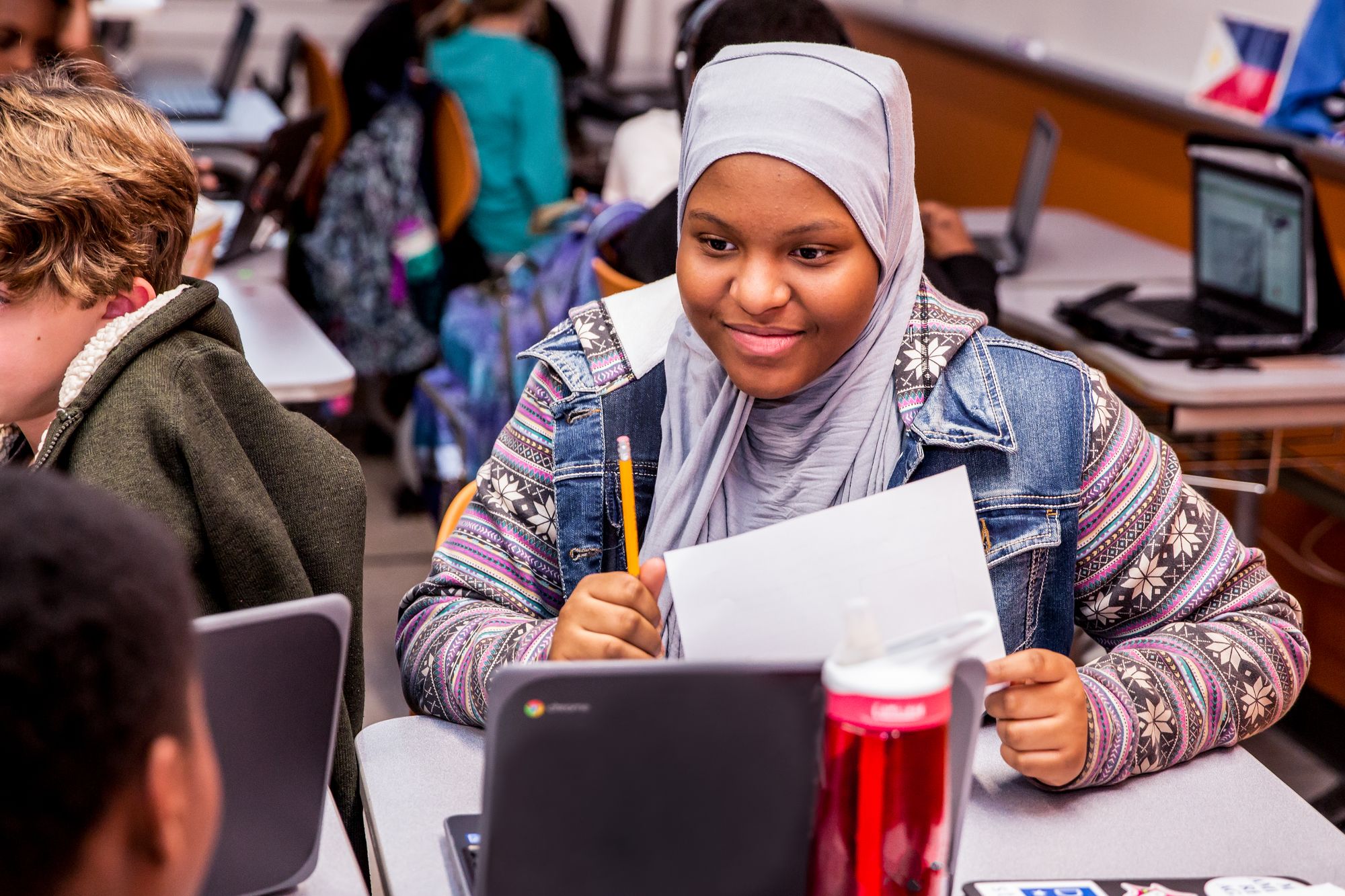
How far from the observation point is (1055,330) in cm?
272

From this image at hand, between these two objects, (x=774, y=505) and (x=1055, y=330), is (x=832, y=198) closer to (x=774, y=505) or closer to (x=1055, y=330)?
(x=774, y=505)

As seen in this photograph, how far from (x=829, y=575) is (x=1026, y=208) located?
2517mm

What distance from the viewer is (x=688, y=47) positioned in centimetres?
235

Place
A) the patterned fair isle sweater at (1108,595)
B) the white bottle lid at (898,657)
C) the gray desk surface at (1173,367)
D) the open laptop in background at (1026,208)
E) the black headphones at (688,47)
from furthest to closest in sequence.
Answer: the open laptop in background at (1026,208) → the gray desk surface at (1173,367) → the black headphones at (688,47) → the patterned fair isle sweater at (1108,595) → the white bottle lid at (898,657)

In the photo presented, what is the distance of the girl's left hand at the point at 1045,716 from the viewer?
41.7 inches

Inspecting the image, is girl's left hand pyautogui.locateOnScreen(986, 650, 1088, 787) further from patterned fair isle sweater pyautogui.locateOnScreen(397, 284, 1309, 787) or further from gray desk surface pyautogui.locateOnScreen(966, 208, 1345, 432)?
gray desk surface pyautogui.locateOnScreen(966, 208, 1345, 432)

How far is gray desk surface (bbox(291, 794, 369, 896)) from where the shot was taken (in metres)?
1.00

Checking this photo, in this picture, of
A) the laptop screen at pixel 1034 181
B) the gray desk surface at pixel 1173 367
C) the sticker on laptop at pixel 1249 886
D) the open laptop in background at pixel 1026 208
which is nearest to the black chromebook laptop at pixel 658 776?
the sticker on laptop at pixel 1249 886

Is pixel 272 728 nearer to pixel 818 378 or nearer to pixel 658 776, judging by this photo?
pixel 658 776

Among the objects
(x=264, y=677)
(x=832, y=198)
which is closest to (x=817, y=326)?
(x=832, y=198)

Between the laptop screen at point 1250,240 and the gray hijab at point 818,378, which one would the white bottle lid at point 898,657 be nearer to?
the gray hijab at point 818,378

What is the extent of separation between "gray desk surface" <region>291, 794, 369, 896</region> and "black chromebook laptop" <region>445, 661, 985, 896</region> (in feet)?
0.59

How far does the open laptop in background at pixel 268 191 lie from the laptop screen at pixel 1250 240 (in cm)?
187

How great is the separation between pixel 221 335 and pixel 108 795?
80 centimetres
